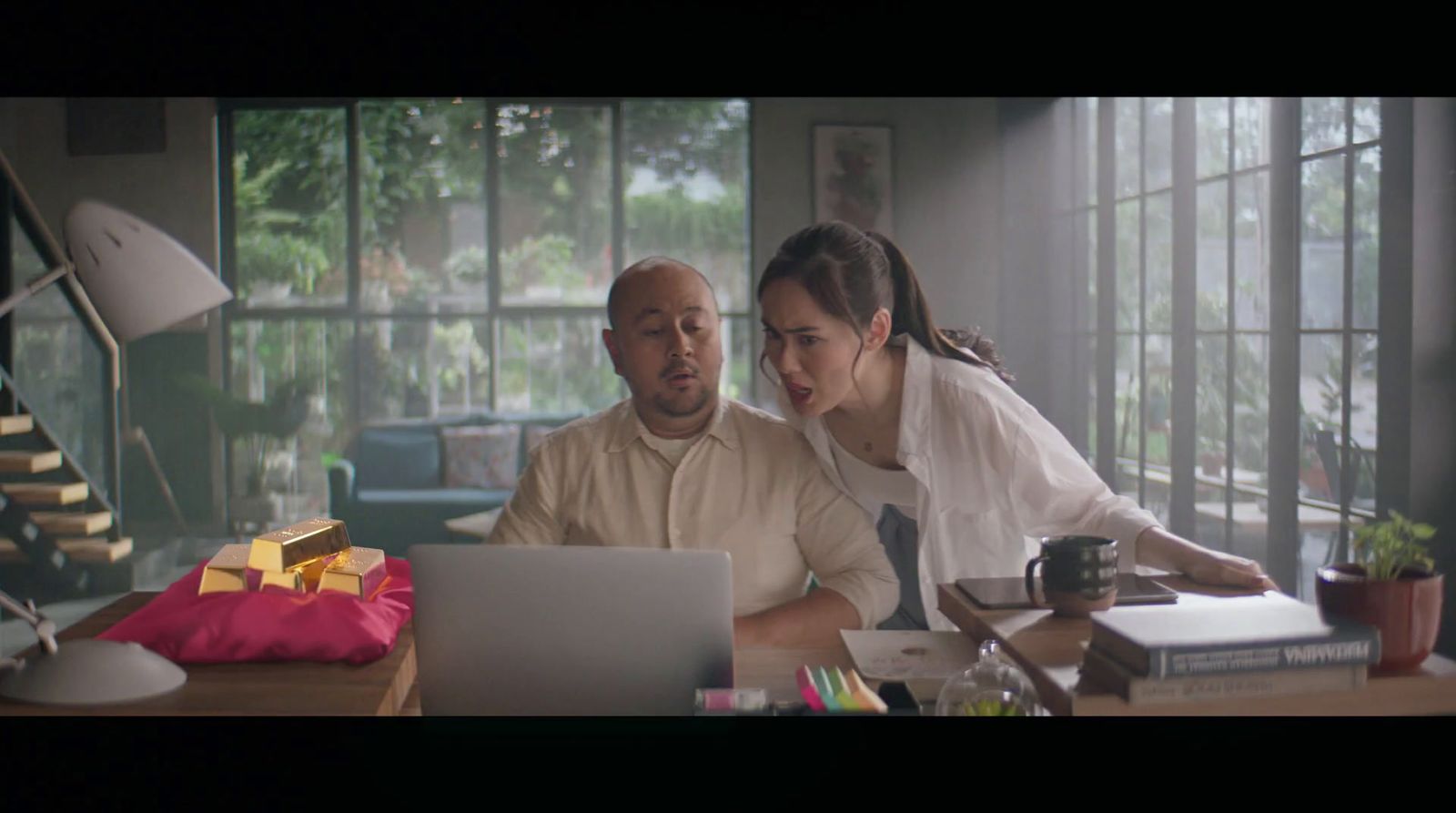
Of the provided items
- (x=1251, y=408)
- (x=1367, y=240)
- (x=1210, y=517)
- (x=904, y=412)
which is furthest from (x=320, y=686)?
(x=1210, y=517)

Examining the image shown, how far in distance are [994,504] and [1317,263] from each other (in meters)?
1.41

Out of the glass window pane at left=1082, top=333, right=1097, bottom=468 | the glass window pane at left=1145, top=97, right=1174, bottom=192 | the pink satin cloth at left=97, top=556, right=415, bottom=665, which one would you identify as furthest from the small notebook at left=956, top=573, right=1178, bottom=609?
the glass window pane at left=1082, top=333, right=1097, bottom=468

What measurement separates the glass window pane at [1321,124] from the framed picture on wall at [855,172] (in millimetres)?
2612

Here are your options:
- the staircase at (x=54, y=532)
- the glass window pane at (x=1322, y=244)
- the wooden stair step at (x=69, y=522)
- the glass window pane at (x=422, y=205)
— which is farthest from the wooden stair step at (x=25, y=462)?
the glass window pane at (x=1322, y=244)

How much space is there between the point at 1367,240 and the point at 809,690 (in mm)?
2367

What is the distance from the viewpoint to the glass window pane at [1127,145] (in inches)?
159

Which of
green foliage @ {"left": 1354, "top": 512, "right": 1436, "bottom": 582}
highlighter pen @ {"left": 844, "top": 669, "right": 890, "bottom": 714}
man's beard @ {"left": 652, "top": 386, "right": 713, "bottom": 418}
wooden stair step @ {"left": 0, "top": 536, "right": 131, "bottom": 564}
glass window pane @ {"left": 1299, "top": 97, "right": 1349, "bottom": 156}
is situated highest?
glass window pane @ {"left": 1299, "top": 97, "right": 1349, "bottom": 156}

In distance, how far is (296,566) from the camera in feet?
4.90

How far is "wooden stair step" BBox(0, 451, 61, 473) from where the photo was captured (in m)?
3.78

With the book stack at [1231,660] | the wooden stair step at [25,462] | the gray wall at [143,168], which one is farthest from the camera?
the gray wall at [143,168]

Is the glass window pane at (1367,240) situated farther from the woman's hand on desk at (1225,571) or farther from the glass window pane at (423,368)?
the glass window pane at (423,368)

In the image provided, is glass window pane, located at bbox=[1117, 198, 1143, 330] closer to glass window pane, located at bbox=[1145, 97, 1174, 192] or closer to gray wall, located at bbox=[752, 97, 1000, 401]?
glass window pane, located at bbox=[1145, 97, 1174, 192]

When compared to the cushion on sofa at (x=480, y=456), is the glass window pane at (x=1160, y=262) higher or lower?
higher
